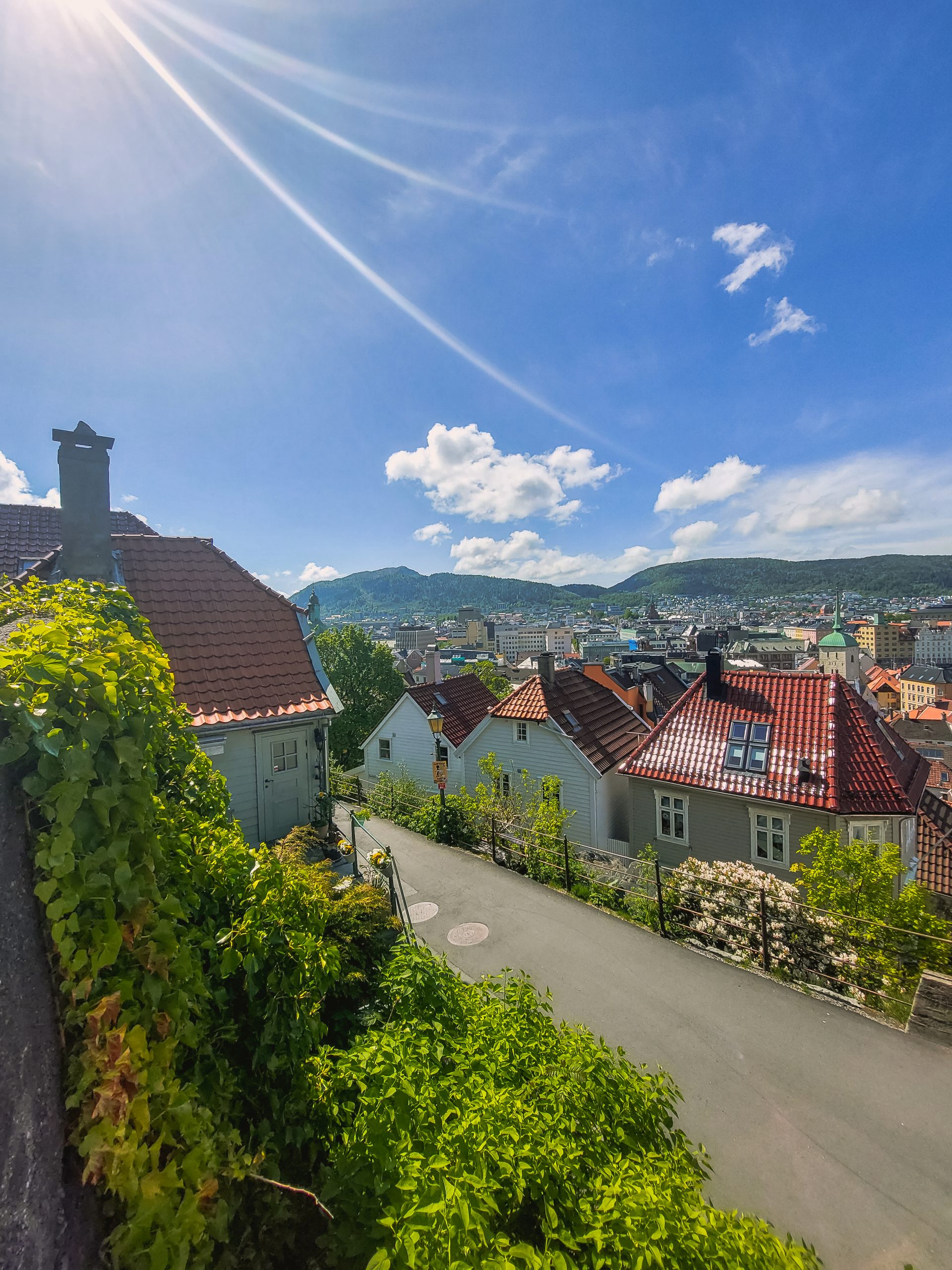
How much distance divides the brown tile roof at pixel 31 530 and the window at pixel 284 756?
20.4 ft

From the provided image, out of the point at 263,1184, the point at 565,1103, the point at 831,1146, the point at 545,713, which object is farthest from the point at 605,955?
the point at 545,713

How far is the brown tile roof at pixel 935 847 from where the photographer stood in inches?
613

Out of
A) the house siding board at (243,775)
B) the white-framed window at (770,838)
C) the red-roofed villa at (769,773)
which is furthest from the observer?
the white-framed window at (770,838)

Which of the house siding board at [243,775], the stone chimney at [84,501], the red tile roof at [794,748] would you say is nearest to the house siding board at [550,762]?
the red tile roof at [794,748]

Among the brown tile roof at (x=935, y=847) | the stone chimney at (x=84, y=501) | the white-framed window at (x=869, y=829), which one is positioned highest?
the stone chimney at (x=84, y=501)

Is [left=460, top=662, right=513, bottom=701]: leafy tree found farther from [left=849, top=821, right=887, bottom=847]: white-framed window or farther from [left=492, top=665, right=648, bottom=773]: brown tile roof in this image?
[left=849, top=821, right=887, bottom=847]: white-framed window

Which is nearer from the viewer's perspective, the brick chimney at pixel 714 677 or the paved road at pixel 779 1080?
the paved road at pixel 779 1080

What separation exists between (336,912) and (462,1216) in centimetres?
367

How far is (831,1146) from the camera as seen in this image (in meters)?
4.46

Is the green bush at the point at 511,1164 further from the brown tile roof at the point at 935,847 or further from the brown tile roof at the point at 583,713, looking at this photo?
the brown tile roof at the point at 935,847

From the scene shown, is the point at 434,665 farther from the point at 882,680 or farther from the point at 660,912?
the point at 882,680

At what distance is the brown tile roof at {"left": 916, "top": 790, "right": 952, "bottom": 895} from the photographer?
15578mm

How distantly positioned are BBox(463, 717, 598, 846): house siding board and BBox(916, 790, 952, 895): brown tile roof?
940 centimetres

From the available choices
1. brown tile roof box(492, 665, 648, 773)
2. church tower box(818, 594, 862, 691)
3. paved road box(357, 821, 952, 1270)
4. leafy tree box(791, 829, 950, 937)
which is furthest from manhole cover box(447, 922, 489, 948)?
church tower box(818, 594, 862, 691)
